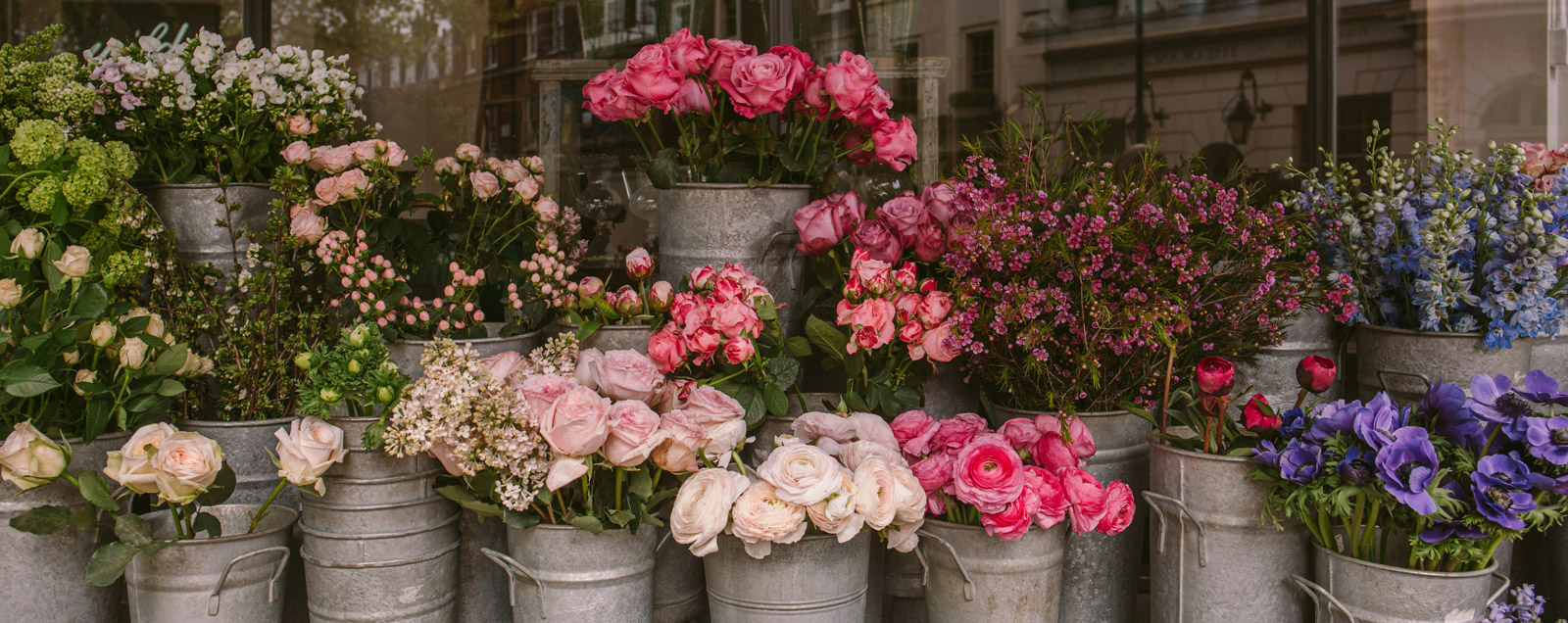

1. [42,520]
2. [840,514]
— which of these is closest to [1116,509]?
[840,514]

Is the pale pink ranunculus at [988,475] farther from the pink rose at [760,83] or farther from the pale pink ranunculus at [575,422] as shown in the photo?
the pink rose at [760,83]

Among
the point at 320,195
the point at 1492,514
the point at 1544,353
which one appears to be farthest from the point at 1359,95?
the point at 320,195

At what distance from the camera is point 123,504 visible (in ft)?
5.16

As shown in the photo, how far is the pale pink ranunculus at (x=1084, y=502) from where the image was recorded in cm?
139

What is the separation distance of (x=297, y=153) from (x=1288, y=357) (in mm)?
1740

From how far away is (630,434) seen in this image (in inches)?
52.1

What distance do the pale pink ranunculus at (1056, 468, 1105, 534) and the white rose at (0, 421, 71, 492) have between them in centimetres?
142

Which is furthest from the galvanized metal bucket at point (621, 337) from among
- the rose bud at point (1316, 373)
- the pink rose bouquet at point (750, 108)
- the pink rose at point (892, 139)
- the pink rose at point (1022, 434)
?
the rose bud at point (1316, 373)

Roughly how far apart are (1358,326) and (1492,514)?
0.56 m

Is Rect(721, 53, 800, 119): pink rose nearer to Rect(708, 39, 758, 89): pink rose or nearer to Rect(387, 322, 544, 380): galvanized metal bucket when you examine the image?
Rect(708, 39, 758, 89): pink rose

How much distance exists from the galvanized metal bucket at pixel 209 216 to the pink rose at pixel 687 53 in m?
0.76

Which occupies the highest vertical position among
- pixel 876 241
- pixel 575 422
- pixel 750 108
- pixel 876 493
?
pixel 750 108

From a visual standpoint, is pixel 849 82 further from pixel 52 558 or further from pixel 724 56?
pixel 52 558

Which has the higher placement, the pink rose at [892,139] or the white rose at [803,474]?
the pink rose at [892,139]
